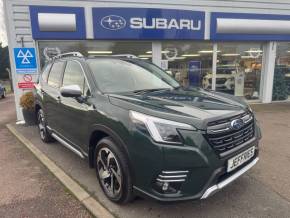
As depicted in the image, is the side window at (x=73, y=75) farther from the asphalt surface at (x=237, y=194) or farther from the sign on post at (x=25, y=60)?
the sign on post at (x=25, y=60)

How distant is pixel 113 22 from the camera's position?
8.12 meters

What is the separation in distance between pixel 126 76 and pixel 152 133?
1.56m

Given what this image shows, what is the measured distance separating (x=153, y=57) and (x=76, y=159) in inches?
218

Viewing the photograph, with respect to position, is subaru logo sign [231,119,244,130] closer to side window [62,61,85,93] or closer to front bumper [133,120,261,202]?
front bumper [133,120,261,202]

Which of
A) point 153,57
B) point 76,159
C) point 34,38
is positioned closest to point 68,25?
point 34,38

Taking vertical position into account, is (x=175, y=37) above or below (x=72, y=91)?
above

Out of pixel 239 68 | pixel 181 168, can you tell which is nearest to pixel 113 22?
pixel 239 68

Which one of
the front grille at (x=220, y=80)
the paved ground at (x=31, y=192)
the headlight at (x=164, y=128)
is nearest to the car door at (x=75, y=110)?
the paved ground at (x=31, y=192)

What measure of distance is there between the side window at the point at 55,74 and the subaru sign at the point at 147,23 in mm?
3519

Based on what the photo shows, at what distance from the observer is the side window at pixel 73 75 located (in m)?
3.65

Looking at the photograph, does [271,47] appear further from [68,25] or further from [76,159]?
[76,159]

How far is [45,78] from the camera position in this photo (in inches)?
206

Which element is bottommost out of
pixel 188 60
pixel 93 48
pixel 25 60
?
pixel 188 60

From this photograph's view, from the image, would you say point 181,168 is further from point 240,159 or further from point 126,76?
point 126,76
